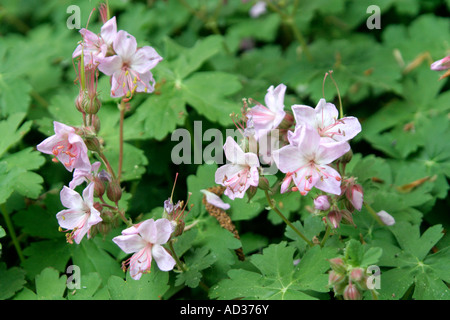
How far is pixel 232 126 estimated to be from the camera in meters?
2.32

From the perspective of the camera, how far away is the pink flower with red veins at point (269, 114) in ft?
5.18

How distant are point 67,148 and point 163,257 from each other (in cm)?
47

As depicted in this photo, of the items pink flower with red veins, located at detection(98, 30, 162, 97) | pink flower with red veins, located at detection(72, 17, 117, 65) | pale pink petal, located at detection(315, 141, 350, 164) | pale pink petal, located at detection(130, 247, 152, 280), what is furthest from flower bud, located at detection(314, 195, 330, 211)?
pink flower with red veins, located at detection(72, 17, 117, 65)

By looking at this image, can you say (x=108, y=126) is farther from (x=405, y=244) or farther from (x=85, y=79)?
(x=405, y=244)

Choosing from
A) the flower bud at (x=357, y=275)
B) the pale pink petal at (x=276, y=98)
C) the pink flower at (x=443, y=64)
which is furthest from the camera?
the pink flower at (x=443, y=64)

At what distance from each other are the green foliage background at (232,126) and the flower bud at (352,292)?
0.09 metres

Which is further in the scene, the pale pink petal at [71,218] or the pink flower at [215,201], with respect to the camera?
the pink flower at [215,201]

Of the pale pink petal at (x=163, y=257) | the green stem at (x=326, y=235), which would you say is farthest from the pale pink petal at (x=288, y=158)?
the pale pink petal at (x=163, y=257)

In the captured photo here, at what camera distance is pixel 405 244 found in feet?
5.92

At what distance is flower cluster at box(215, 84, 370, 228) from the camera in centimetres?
145

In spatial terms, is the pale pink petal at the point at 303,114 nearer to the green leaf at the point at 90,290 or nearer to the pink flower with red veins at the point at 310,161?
the pink flower with red veins at the point at 310,161

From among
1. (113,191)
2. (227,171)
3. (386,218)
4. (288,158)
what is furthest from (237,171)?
(386,218)

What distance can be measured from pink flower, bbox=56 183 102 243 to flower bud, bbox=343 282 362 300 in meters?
0.81

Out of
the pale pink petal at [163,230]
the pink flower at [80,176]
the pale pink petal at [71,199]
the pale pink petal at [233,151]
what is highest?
the pale pink petal at [233,151]
